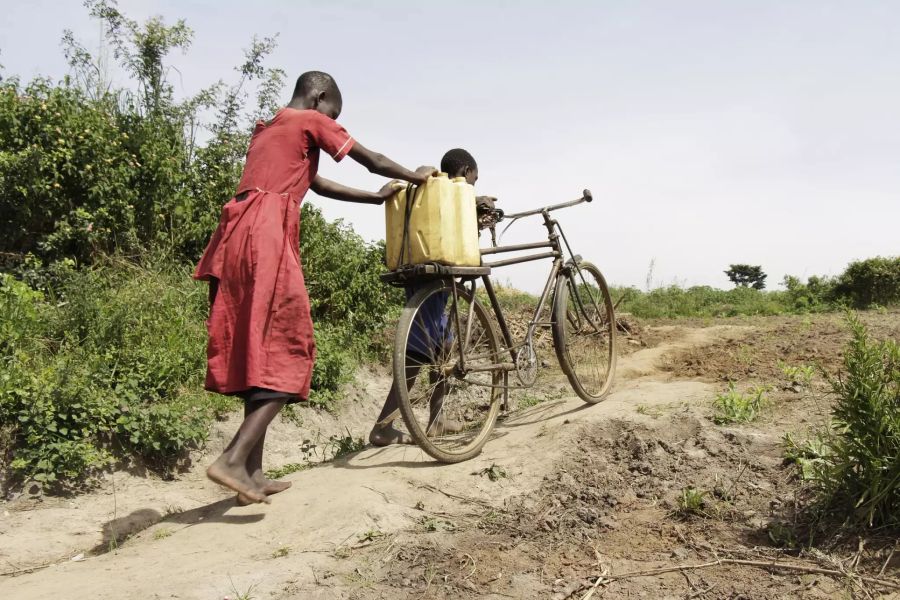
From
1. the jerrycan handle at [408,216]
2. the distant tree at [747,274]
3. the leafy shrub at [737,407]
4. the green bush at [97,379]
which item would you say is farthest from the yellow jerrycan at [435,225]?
the distant tree at [747,274]

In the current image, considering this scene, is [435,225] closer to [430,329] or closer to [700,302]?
[430,329]

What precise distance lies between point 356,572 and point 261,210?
174 cm

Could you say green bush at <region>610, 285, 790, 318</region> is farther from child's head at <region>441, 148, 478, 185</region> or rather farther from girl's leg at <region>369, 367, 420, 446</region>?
girl's leg at <region>369, 367, 420, 446</region>

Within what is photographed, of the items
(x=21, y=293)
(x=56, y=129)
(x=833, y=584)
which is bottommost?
(x=833, y=584)

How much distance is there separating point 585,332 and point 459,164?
1.61 meters

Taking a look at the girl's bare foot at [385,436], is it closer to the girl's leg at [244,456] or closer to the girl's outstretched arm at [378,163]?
the girl's leg at [244,456]

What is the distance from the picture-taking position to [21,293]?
5352 millimetres

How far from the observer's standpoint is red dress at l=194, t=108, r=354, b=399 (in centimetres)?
339

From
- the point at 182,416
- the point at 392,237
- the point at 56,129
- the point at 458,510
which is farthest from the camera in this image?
the point at 56,129

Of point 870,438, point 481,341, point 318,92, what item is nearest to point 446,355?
point 481,341

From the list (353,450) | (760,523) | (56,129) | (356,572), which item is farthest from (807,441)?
(56,129)

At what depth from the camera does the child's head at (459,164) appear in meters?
4.72

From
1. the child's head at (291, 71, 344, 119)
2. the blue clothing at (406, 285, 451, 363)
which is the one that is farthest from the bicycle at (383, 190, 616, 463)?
the child's head at (291, 71, 344, 119)

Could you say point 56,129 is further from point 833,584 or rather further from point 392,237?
point 833,584
